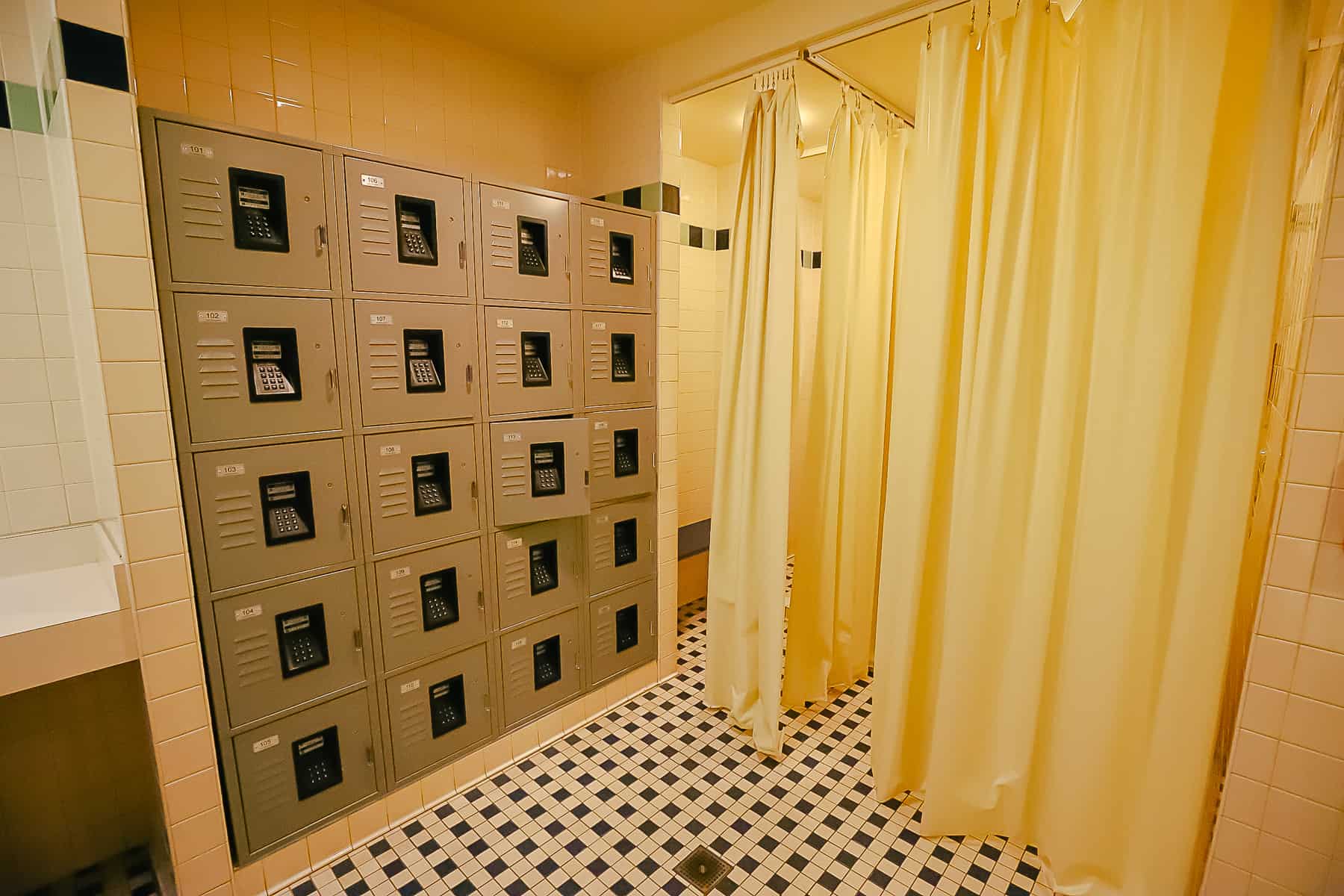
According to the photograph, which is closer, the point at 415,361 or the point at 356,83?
the point at 415,361

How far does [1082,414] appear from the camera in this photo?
1.69 m

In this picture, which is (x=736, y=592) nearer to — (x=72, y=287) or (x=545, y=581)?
(x=545, y=581)

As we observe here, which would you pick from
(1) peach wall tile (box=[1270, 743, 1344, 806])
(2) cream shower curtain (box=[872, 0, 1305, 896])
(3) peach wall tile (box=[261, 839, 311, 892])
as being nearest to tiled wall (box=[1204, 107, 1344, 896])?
(1) peach wall tile (box=[1270, 743, 1344, 806])

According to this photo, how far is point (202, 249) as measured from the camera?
1.51 metres

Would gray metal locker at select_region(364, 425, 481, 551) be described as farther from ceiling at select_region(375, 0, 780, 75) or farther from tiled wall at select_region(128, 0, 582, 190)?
ceiling at select_region(375, 0, 780, 75)

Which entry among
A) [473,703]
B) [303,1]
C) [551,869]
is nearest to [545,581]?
[473,703]

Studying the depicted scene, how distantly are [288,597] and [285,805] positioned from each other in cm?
64

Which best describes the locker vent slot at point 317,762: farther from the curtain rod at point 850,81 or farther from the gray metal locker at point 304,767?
the curtain rod at point 850,81

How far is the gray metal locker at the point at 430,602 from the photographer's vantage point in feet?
6.33

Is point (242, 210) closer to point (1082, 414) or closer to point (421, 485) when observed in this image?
point (421, 485)

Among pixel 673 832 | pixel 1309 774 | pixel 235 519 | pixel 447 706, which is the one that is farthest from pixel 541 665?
pixel 1309 774

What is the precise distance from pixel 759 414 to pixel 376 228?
147cm

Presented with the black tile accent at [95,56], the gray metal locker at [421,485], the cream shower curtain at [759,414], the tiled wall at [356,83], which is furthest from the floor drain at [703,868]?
the black tile accent at [95,56]

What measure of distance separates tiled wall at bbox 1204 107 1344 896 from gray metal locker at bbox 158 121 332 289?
7.91 ft
